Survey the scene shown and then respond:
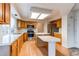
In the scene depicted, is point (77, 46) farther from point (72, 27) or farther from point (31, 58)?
point (31, 58)

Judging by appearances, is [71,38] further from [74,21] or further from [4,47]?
[4,47]

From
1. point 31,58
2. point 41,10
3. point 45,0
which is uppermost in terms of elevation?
point 41,10

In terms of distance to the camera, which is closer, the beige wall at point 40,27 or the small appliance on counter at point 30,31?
the small appliance on counter at point 30,31

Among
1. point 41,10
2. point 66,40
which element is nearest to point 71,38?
point 66,40

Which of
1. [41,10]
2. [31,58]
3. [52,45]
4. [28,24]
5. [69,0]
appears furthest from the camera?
[28,24]

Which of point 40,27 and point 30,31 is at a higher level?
point 40,27

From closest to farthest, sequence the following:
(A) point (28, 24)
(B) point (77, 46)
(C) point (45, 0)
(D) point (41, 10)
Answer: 1. (C) point (45, 0)
2. (D) point (41, 10)
3. (B) point (77, 46)
4. (A) point (28, 24)

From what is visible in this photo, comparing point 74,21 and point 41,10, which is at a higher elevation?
point 41,10

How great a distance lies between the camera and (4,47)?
226 centimetres

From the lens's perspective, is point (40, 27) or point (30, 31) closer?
point (30, 31)

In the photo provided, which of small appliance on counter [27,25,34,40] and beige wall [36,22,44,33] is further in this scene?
beige wall [36,22,44,33]

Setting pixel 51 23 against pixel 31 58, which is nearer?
pixel 31 58

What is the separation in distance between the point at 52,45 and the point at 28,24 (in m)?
7.44

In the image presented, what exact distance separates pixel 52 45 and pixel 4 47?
2.31 meters
